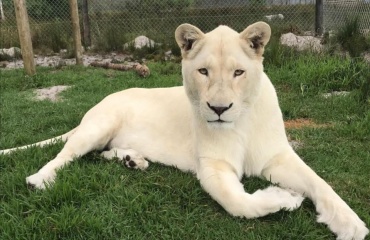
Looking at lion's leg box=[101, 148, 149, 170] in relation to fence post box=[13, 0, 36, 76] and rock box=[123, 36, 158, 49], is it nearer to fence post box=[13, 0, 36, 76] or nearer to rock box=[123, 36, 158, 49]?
fence post box=[13, 0, 36, 76]

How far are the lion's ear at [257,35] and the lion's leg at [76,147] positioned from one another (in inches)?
53.3

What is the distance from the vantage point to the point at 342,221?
231 centimetres

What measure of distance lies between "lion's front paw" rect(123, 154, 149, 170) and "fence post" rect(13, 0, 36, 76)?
478cm

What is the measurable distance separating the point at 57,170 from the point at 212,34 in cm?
134

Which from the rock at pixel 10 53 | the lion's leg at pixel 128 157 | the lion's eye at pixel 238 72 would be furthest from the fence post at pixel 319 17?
the lion's eye at pixel 238 72

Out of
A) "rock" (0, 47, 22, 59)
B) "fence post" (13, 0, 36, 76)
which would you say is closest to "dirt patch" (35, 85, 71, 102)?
"fence post" (13, 0, 36, 76)

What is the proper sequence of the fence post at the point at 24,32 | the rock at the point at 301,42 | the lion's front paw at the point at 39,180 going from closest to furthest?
the lion's front paw at the point at 39,180 → the fence post at the point at 24,32 → the rock at the point at 301,42

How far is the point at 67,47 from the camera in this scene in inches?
406

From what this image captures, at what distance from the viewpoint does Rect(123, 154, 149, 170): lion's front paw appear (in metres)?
3.21

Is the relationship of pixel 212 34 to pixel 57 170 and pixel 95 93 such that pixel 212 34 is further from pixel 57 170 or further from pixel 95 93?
pixel 95 93

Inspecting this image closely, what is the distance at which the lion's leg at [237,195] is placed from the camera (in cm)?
242

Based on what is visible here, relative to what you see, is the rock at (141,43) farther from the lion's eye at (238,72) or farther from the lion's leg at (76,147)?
the lion's eye at (238,72)

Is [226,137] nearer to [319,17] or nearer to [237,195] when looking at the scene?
[237,195]

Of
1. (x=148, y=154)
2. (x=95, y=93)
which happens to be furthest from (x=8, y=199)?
(x=95, y=93)
